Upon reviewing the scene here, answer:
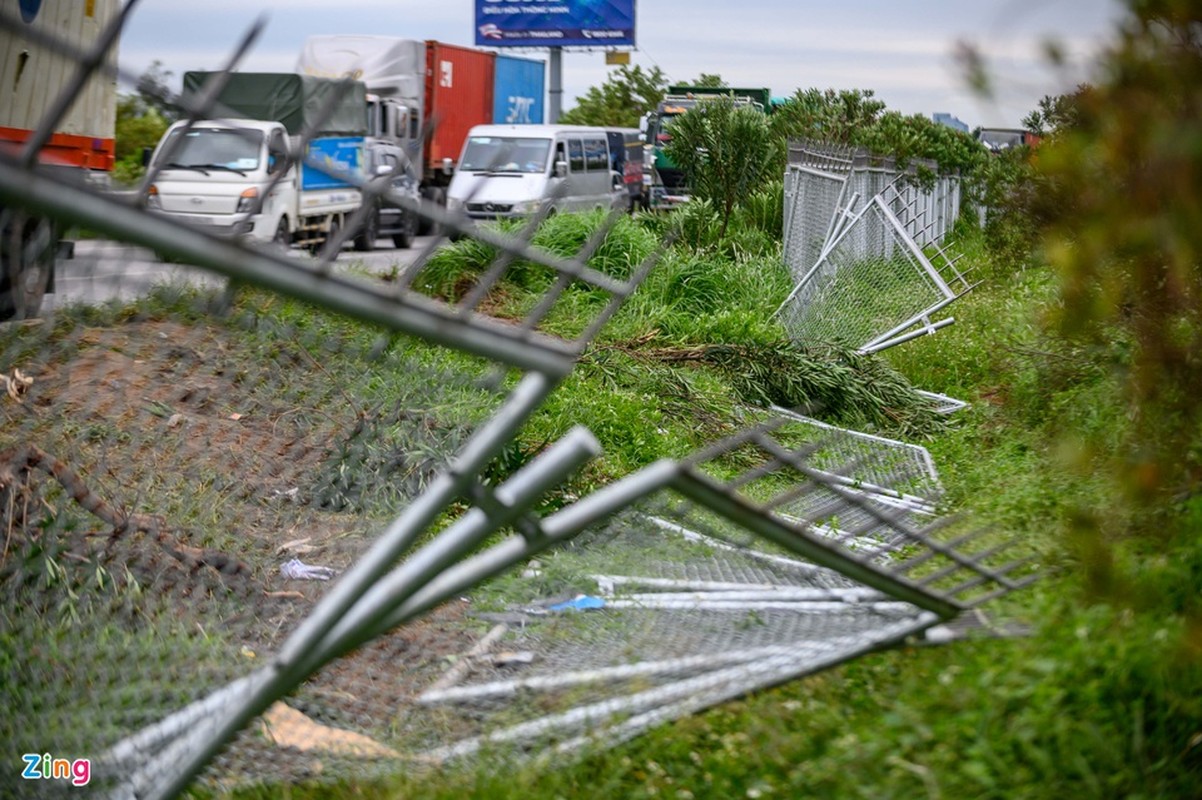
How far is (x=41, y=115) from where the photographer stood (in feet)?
32.7

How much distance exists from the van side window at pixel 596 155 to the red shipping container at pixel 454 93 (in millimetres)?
3642

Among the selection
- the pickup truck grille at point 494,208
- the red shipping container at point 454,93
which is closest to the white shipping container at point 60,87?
the pickup truck grille at point 494,208

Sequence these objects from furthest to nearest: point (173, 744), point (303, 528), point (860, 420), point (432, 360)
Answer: point (860, 420) → point (432, 360) → point (303, 528) → point (173, 744)

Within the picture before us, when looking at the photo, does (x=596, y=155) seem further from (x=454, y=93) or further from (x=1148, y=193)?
(x=1148, y=193)

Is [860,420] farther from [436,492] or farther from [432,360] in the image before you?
[436,492]

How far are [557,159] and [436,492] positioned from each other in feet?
69.9

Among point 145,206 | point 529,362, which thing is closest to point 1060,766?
point 529,362

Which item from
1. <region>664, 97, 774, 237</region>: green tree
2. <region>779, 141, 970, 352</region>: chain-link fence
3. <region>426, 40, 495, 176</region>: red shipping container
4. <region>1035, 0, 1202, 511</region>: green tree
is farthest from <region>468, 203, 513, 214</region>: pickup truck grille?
<region>1035, 0, 1202, 511</region>: green tree

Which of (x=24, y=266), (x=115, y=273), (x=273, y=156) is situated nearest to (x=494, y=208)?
(x=273, y=156)

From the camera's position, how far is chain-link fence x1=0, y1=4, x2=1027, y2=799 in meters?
2.45

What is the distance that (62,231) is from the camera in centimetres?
245

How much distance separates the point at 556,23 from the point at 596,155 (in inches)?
783

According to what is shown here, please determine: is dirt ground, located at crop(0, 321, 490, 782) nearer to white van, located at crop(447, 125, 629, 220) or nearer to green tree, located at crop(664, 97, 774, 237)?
green tree, located at crop(664, 97, 774, 237)

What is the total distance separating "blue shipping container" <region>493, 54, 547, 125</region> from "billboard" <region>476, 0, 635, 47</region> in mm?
6293
